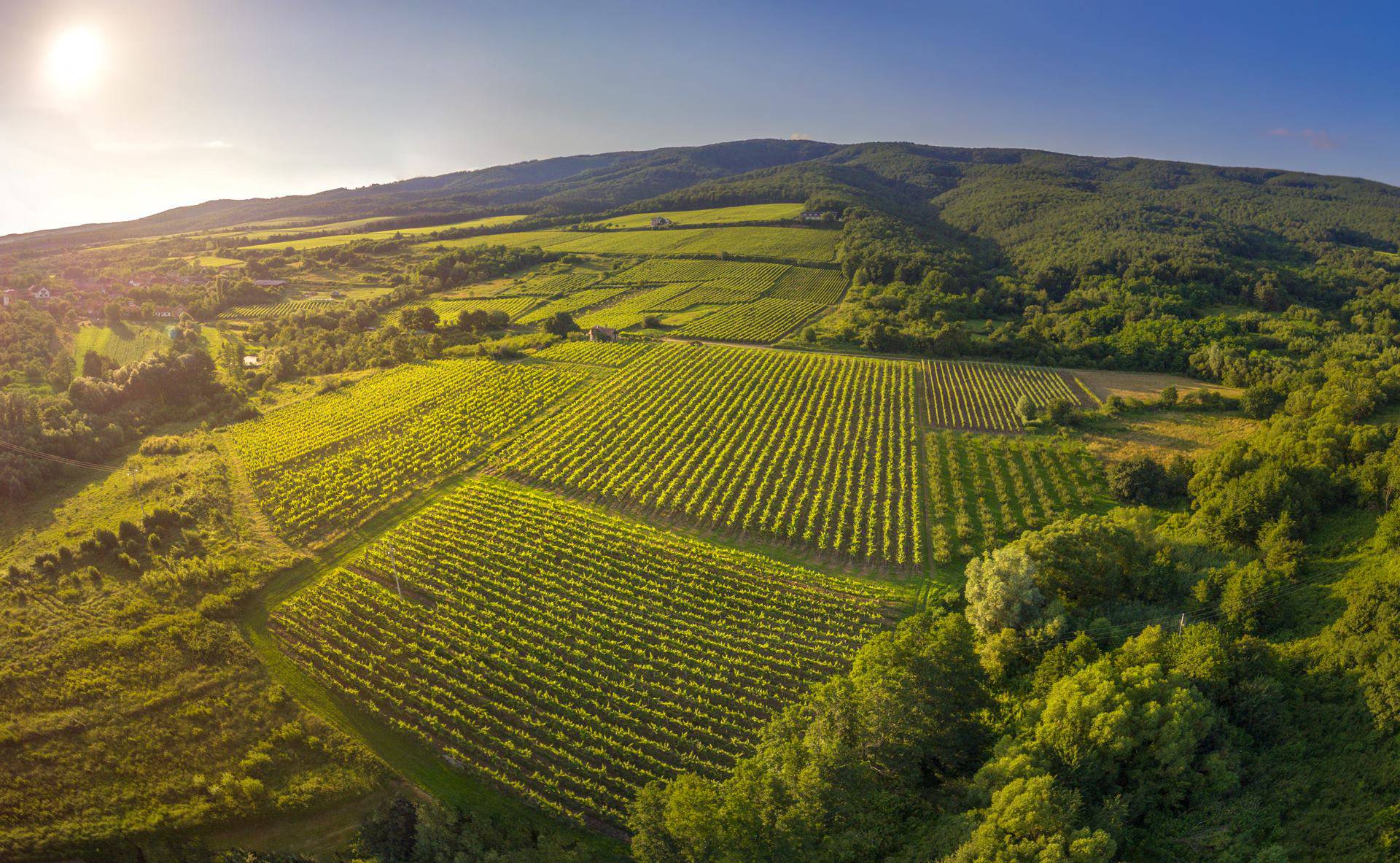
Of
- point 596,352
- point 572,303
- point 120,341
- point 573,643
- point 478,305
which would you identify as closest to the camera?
point 573,643

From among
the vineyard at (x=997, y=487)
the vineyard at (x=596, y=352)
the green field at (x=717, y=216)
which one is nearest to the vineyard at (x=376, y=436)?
the vineyard at (x=596, y=352)

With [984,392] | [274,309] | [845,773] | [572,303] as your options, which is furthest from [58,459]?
[984,392]

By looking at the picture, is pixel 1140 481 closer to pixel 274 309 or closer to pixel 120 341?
pixel 120 341

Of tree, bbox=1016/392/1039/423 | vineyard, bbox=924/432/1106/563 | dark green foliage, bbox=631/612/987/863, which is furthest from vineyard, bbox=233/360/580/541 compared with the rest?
tree, bbox=1016/392/1039/423

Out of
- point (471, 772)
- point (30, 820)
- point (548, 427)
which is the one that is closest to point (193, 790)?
point (30, 820)

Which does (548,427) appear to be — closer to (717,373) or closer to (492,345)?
(717,373)

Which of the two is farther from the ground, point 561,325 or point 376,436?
point 561,325

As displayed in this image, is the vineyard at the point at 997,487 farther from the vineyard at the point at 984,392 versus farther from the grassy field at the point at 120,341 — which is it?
the grassy field at the point at 120,341
